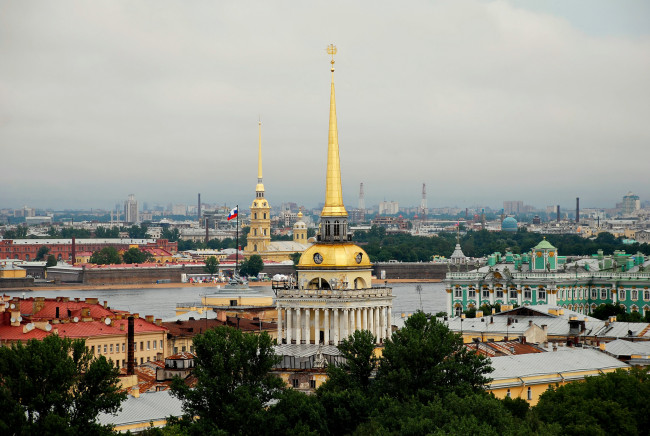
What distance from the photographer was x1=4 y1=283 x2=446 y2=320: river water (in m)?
93.0

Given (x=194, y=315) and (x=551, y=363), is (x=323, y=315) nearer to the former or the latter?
(x=551, y=363)

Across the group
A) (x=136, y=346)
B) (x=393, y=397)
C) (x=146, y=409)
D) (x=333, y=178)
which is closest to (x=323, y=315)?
(x=333, y=178)

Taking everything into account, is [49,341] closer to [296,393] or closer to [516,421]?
[296,393]

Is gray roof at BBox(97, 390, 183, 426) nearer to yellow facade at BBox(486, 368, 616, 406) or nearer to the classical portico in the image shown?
the classical portico

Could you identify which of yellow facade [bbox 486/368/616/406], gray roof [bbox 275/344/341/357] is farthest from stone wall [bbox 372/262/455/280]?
yellow facade [bbox 486/368/616/406]

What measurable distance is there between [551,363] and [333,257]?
21.5 feet

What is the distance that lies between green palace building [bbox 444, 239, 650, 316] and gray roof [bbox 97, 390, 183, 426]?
135 feet

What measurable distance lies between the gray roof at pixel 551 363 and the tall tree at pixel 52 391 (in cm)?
1127

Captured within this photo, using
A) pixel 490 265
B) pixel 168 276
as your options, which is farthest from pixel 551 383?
pixel 168 276

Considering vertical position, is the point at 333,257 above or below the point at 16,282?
above

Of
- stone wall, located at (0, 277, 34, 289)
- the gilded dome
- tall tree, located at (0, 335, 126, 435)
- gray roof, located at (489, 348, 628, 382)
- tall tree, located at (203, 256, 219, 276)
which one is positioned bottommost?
stone wall, located at (0, 277, 34, 289)

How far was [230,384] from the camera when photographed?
36156 mm

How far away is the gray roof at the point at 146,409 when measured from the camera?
3588cm

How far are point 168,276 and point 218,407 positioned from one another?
130704 mm
